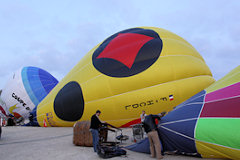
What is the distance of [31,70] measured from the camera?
2102 centimetres

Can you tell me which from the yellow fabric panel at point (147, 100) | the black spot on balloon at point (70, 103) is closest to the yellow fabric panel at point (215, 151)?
the yellow fabric panel at point (147, 100)

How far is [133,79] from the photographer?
27.8ft

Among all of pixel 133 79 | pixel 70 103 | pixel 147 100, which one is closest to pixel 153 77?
pixel 133 79

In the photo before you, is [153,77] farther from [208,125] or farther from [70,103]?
[70,103]

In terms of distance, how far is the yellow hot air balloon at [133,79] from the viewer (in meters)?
8.30

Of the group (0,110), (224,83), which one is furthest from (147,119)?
(0,110)

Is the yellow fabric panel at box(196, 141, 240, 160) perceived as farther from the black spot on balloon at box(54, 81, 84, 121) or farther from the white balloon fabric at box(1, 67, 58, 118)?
the white balloon fabric at box(1, 67, 58, 118)

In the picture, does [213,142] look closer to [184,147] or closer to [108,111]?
[184,147]

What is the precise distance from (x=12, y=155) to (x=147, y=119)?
165 inches

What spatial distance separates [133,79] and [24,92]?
48.8 ft

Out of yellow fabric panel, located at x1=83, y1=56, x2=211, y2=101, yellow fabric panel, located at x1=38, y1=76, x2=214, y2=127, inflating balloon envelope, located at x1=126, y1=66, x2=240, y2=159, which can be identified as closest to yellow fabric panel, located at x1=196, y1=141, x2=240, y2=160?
inflating balloon envelope, located at x1=126, y1=66, x2=240, y2=159

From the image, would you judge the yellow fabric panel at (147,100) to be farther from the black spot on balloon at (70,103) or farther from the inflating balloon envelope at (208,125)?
the inflating balloon envelope at (208,125)

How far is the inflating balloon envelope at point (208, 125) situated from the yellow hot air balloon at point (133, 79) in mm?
3159

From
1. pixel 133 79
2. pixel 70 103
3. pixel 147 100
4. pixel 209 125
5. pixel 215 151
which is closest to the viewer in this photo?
pixel 215 151
